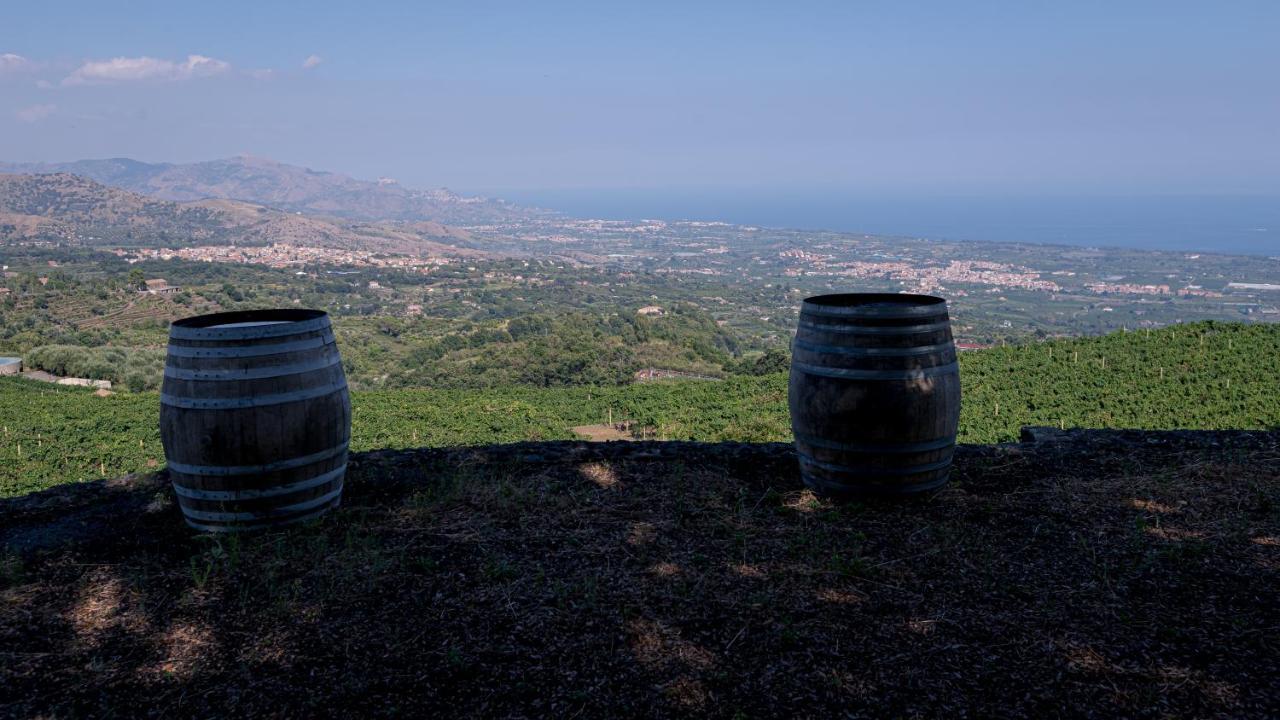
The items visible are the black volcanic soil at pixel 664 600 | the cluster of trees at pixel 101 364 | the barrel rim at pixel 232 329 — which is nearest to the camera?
the black volcanic soil at pixel 664 600

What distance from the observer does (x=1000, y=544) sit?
4.25 m

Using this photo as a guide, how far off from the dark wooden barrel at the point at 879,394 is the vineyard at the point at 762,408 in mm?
11085

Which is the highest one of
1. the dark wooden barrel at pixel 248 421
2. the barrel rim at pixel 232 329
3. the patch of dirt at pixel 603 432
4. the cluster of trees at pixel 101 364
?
the barrel rim at pixel 232 329

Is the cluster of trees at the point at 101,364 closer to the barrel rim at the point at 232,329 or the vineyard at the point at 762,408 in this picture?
the vineyard at the point at 762,408

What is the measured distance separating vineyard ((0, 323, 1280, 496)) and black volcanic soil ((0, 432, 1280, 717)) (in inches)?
446

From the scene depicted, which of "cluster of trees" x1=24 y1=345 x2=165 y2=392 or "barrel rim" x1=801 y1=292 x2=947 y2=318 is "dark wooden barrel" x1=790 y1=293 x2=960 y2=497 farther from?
"cluster of trees" x1=24 y1=345 x2=165 y2=392

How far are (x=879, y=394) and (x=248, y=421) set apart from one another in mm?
3782

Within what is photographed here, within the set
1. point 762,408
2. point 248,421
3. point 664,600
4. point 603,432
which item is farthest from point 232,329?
point 762,408

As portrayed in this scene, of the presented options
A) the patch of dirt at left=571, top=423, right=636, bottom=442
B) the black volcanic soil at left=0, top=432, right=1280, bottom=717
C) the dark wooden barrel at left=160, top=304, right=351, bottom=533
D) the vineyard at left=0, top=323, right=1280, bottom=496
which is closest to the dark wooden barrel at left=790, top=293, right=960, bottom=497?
the black volcanic soil at left=0, top=432, right=1280, bottom=717

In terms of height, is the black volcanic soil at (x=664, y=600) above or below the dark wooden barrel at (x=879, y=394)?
below

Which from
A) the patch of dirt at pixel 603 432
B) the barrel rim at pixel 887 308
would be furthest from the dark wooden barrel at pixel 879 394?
the patch of dirt at pixel 603 432

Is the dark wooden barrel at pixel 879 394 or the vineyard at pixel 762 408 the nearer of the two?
the dark wooden barrel at pixel 879 394

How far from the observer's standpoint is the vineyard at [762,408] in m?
15.8

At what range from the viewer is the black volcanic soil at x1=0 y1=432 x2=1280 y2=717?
112 inches
